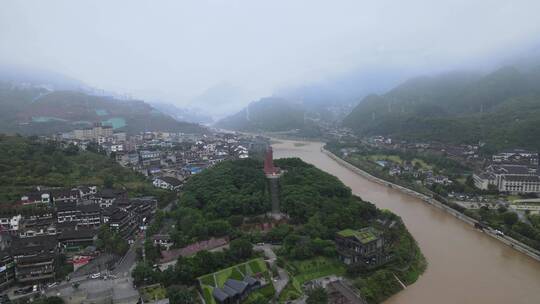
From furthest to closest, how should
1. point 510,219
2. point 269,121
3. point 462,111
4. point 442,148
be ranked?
point 269,121
point 462,111
point 442,148
point 510,219

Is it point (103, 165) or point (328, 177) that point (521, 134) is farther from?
point (103, 165)

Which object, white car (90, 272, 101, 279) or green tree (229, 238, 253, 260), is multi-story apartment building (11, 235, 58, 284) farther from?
green tree (229, 238, 253, 260)

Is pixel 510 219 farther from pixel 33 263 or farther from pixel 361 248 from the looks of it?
pixel 33 263

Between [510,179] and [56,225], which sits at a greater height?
[510,179]

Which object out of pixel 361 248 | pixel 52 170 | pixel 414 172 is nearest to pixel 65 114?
pixel 52 170

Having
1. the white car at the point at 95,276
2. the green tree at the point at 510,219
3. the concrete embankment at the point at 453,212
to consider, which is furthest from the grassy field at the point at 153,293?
the green tree at the point at 510,219

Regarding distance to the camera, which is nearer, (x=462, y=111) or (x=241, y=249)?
(x=241, y=249)

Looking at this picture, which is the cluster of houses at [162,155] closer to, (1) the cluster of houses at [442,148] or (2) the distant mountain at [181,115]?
(1) the cluster of houses at [442,148]
